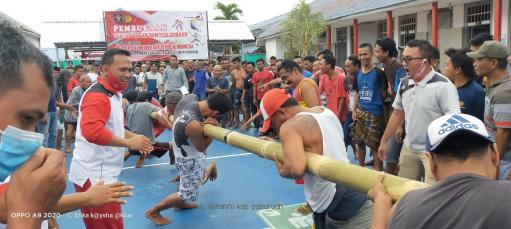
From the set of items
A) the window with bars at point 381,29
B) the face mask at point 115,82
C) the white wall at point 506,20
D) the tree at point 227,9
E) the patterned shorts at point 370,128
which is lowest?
the patterned shorts at point 370,128

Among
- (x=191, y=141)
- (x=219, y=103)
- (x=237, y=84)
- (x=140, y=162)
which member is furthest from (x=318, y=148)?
(x=237, y=84)

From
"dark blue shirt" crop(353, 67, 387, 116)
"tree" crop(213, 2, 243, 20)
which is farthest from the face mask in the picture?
"tree" crop(213, 2, 243, 20)

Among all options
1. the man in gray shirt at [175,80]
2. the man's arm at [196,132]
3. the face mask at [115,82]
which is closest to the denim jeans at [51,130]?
the man's arm at [196,132]

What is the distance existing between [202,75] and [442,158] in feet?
36.7

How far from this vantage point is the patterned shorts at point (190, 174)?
4.72m

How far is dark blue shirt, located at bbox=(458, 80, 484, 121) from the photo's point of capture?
4.12 m

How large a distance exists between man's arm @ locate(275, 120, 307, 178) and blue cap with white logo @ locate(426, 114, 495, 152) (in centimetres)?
111

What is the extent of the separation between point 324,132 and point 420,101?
5.08 ft

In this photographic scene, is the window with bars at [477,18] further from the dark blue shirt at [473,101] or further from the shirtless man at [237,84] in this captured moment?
the dark blue shirt at [473,101]

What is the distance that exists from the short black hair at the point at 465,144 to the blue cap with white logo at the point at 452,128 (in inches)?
0.5

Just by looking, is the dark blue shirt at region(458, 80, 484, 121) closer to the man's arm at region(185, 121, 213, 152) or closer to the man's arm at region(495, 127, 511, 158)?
the man's arm at region(495, 127, 511, 158)

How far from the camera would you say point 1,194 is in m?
1.65

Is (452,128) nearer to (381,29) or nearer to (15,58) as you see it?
(15,58)

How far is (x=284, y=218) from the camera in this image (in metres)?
4.54
